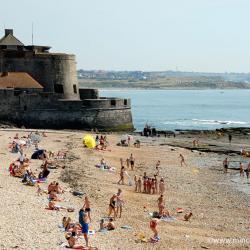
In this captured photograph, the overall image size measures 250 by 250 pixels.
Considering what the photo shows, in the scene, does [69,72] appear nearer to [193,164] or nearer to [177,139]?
[177,139]

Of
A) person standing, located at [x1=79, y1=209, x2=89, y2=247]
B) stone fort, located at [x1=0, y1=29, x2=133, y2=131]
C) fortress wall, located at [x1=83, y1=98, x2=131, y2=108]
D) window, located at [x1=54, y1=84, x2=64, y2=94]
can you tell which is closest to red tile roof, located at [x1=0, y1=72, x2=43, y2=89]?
stone fort, located at [x1=0, y1=29, x2=133, y2=131]

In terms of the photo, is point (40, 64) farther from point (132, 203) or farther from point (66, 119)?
point (132, 203)

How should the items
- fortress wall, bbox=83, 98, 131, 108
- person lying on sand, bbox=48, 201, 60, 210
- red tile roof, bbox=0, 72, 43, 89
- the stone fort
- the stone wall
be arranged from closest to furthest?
person lying on sand, bbox=48, 201, 60, 210 < the stone wall < the stone fort < red tile roof, bbox=0, 72, 43, 89 < fortress wall, bbox=83, 98, 131, 108

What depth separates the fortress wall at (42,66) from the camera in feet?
172

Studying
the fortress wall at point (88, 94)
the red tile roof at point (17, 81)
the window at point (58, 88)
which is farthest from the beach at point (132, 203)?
the fortress wall at point (88, 94)

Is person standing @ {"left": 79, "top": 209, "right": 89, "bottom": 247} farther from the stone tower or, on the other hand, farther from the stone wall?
the stone tower

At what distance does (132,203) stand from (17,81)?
30492mm

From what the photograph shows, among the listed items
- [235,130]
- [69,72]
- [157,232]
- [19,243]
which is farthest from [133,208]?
[235,130]

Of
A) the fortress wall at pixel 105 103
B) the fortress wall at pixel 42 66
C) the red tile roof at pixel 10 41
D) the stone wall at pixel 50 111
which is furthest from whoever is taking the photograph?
the red tile roof at pixel 10 41

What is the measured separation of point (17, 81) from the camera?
4997 centimetres

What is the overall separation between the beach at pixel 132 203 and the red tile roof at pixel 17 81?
12.3 meters

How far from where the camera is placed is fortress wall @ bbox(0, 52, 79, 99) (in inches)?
2060

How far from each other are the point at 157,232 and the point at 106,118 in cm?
3394

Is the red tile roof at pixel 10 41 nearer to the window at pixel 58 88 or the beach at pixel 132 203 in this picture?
the window at pixel 58 88
